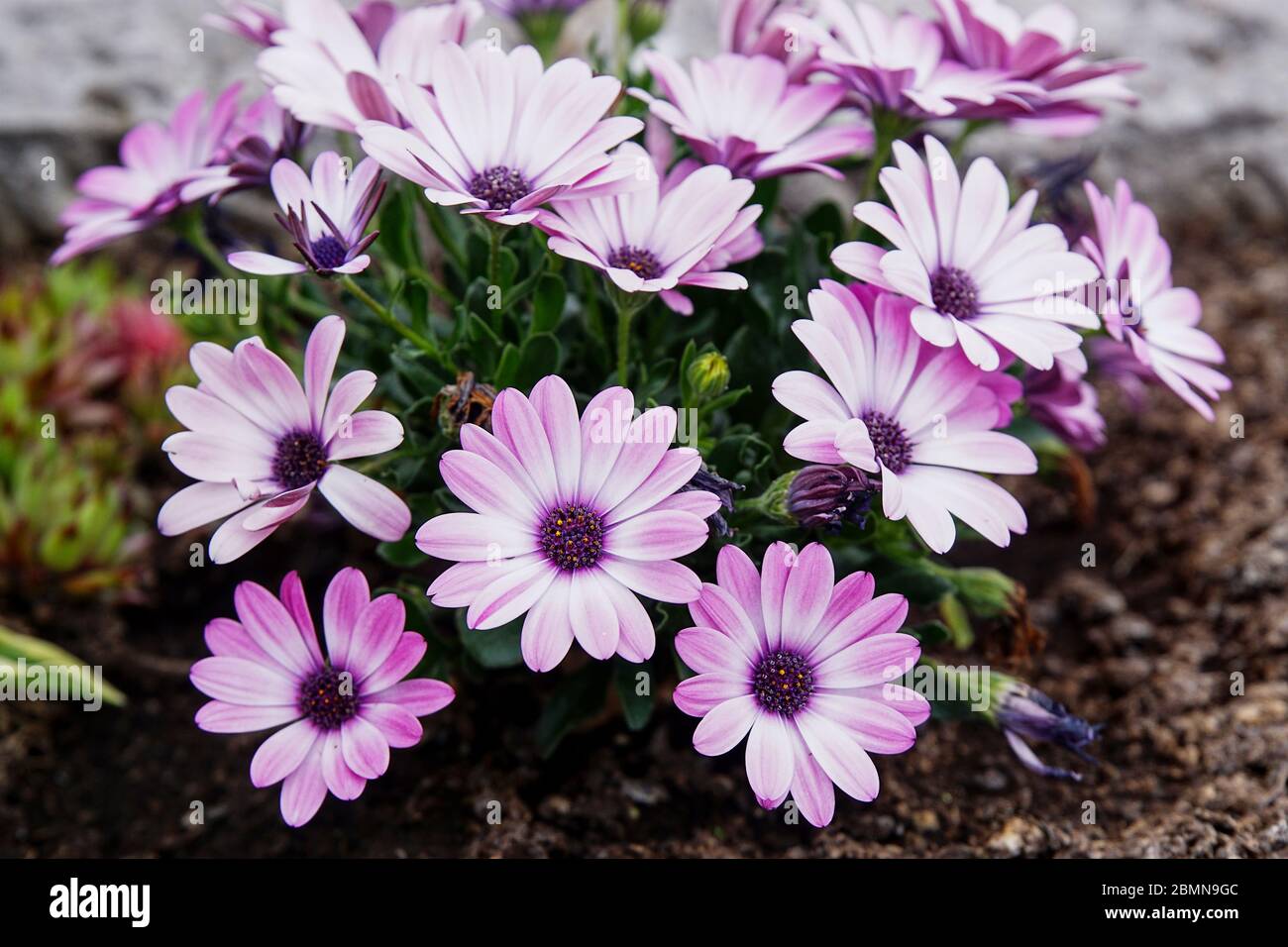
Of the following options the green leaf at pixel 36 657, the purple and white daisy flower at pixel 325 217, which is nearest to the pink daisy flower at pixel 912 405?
the purple and white daisy flower at pixel 325 217

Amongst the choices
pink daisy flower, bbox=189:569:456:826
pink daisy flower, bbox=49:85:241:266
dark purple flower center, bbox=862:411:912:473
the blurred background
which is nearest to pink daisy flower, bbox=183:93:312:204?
pink daisy flower, bbox=49:85:241:266

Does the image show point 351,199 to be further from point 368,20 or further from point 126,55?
point 126,55

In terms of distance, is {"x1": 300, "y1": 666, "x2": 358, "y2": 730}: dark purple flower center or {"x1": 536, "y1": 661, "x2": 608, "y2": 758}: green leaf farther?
{"x1": 536, "y1": 661, "x2": 608, "y2": 758}: green leaf

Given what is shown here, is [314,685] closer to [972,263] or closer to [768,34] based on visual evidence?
[972,263]

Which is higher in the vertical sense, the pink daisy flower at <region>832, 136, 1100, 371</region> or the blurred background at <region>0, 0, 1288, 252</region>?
the blurred background at <region>0, 0, 1288, 252</region>

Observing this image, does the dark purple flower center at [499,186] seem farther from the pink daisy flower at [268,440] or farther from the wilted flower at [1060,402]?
the wilted flower at [1060,402]

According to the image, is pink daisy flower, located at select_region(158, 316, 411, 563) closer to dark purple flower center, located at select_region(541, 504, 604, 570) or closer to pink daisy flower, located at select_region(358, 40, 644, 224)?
dark purple flower center, located at select_region(541, 504, 604, 570)

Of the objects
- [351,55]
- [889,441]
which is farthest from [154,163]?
[889,441]
